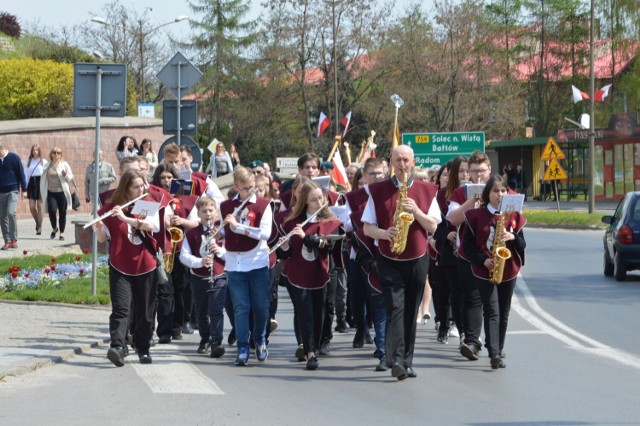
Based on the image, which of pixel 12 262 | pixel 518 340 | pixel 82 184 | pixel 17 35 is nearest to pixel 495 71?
pixel 17 35

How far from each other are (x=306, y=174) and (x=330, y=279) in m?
1.55

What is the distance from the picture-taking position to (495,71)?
216 feet

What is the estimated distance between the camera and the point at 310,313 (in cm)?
1173

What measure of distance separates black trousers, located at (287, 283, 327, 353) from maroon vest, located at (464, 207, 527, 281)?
1459mm

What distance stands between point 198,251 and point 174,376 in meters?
2.14

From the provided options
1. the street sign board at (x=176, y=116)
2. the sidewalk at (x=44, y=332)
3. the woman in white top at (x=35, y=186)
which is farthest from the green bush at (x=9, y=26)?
the sidewalk at (x=44, y=332)

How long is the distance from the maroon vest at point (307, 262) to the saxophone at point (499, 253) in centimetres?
154

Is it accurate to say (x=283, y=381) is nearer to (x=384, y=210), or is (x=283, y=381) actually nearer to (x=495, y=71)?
(x=384, y=210)

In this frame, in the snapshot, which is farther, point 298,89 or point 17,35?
point 17,35

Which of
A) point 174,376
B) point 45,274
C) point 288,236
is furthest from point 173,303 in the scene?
point 45,274

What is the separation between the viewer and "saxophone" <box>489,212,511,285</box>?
1122cm

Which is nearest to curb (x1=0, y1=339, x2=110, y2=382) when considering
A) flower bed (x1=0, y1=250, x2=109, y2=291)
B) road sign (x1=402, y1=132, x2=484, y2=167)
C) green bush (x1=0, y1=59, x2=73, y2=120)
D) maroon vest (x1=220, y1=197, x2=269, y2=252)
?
maroon vest (x1=220, y1=197, x2=269, y2=252)

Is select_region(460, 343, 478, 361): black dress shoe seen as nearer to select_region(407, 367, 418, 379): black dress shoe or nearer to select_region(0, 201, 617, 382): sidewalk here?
select_region(407, 367, 418, 379): black dress shoe

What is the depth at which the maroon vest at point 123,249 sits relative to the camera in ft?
38.3
